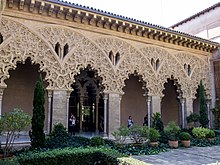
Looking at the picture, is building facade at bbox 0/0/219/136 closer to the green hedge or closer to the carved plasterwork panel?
the carved plasterwork panel

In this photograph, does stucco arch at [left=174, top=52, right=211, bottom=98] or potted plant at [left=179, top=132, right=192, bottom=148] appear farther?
stucco arch at [left=174, top=52, right=211, bottom=98]

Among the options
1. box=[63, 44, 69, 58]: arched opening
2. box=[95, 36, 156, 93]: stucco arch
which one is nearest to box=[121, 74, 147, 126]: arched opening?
box=[95, 36, 156, 93]: stucco arch

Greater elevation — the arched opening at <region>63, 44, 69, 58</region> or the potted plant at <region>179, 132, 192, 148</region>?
the arched opening at <region>63, 44, 69, 58</region>

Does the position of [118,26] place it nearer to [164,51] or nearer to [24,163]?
[164,51]

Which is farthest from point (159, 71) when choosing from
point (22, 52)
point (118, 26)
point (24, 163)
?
point (24, 163)

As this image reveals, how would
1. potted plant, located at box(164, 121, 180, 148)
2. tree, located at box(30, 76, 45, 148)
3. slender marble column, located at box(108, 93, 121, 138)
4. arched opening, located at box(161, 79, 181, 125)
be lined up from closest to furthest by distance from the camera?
1. tree, located at box(30, 76, 45, 148)
2. potted plant, located at box(164, 121, 180, 148)
3. slender marble column, located at box(108, 93, 121, 138)
4. arched opening, located at box(161, 79, 181, 125)

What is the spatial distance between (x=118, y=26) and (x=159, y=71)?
3705 millimetres

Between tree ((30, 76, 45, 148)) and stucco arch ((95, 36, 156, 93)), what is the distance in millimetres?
4322

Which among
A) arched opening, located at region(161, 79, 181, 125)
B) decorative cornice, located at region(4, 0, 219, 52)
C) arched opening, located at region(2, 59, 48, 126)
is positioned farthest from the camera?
arched opening, located at region(161, 79, 181, 125)

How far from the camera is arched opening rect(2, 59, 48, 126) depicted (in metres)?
12.4

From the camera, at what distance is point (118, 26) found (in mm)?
12891

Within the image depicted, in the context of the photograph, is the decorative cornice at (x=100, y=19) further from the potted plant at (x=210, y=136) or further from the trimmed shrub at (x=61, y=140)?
the potted plant at (x=210, y=136)

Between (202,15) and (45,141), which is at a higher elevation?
(202,15)

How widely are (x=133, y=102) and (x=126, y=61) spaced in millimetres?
4678
